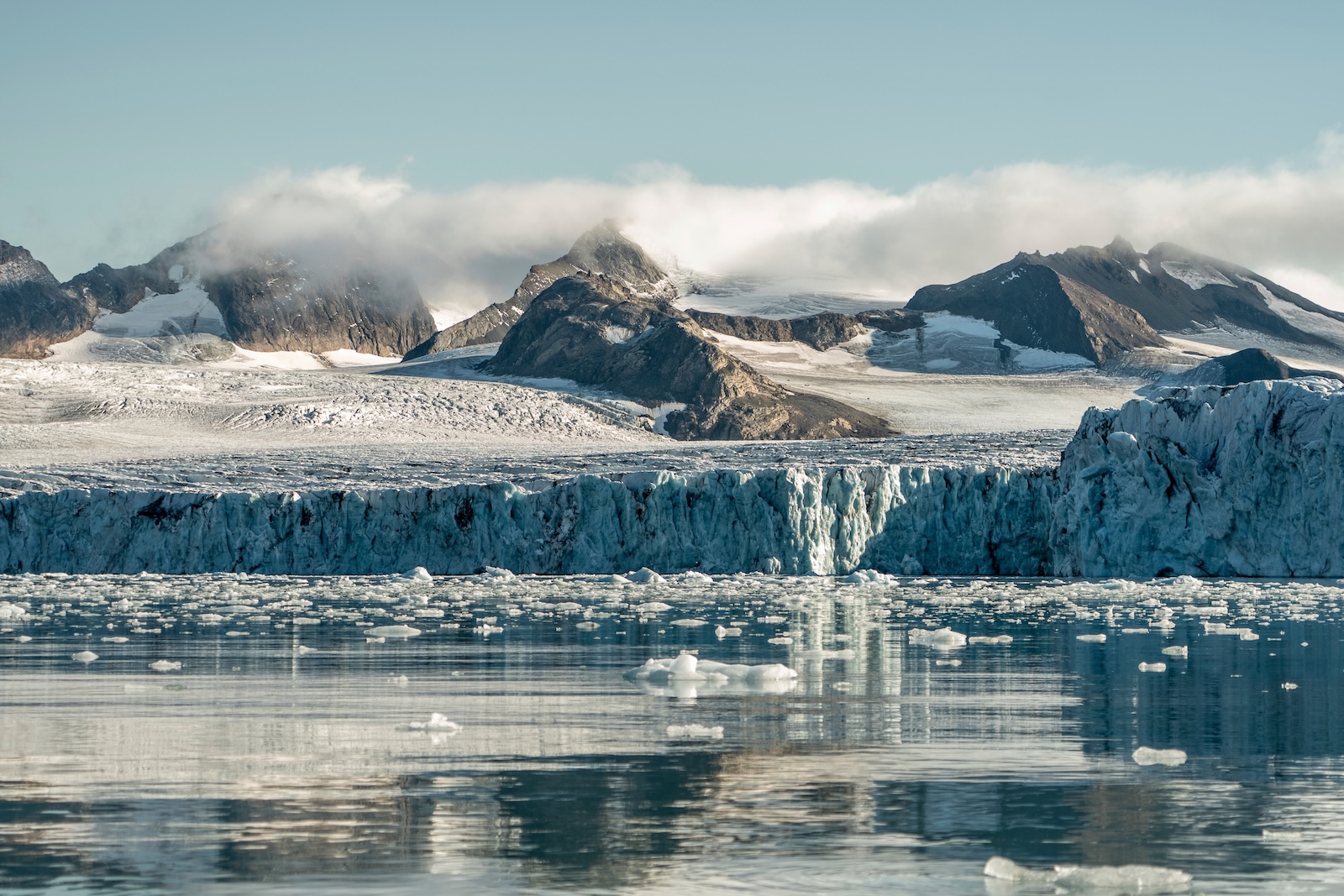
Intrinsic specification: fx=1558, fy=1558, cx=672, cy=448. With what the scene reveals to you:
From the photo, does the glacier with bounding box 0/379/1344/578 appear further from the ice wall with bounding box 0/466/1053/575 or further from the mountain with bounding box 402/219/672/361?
the mountain with bounding box 402/219/672/361

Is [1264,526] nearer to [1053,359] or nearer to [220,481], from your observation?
[220,481]

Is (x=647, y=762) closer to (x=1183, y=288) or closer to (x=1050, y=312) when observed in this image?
(x=1050, y=312)

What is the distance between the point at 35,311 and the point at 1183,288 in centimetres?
11214

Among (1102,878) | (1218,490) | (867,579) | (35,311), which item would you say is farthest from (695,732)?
(35,311)

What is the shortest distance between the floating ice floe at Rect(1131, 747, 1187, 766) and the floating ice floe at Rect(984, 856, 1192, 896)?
267 centimetres

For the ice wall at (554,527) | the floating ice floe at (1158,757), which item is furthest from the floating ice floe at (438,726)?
the ice wall at (554,527)

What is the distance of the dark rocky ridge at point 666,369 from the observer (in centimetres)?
8050

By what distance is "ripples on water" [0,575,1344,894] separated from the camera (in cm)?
580

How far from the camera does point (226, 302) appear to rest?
6388 inches

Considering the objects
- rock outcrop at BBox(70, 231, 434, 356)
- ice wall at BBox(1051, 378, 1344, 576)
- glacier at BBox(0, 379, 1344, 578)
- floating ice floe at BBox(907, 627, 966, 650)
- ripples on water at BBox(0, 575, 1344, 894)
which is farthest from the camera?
rock outcrop at BBox(70, 231, 434, 356)

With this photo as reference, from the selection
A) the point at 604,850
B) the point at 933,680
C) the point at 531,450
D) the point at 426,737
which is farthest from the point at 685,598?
the point at 531,450

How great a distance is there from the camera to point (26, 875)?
18.2 ft

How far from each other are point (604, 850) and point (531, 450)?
1843 inches

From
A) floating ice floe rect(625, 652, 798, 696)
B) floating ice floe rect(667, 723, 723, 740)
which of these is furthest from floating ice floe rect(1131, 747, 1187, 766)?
floating ice floe rect(625, 652, 798, 696)
